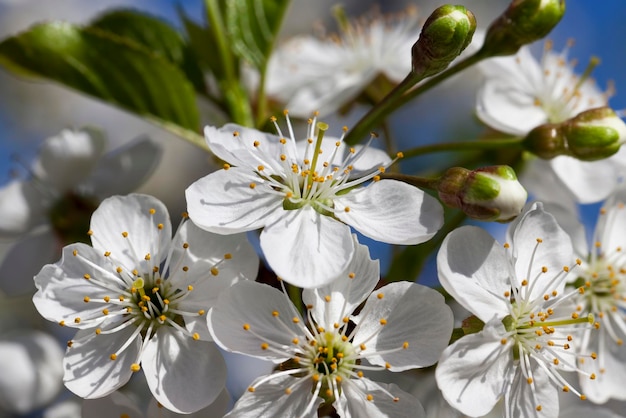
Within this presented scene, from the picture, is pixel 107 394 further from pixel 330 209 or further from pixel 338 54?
pixel 338 54

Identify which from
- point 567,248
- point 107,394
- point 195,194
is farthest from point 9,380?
point 567,248

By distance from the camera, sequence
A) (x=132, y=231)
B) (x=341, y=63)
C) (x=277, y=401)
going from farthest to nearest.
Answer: (x=341, y=63)
(x=132, y=231)
(x=277, y=401)

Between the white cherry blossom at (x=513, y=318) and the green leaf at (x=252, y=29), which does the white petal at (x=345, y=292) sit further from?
the green leaf at (x=252, y=29)

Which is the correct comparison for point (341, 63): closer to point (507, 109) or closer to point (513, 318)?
point (507, 109)

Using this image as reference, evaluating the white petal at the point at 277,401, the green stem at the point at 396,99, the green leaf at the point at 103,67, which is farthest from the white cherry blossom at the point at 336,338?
the green leaf at the point at 103,67

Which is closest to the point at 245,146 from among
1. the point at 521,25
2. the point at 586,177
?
the point at 521,25

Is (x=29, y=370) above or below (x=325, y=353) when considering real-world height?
below
